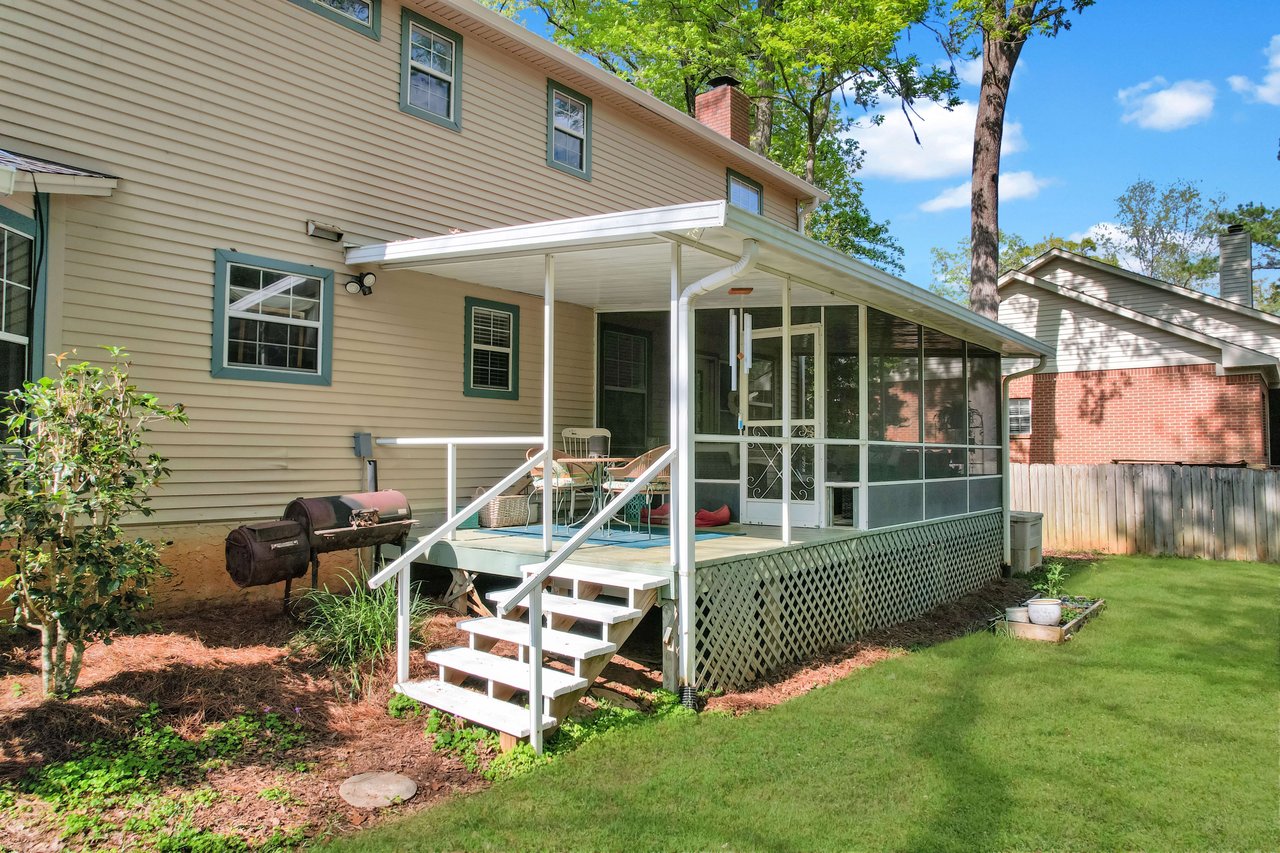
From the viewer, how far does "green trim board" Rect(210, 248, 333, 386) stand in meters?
6.71

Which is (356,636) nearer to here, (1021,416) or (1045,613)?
(1045,613)

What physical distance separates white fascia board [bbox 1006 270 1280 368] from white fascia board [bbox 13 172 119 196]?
1748 cm

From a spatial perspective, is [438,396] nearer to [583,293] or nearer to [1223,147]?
[583,293]

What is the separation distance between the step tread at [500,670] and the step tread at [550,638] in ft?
0.41

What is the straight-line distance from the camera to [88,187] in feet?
18.7

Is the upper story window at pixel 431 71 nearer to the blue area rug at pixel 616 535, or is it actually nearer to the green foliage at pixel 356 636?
the blue area rug at pixel 616 535

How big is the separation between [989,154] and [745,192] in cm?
611

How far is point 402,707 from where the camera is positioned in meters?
5.00

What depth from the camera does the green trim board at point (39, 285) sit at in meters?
5.60

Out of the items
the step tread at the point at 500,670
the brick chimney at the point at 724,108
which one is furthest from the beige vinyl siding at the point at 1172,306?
the step tread at the point at 500,670

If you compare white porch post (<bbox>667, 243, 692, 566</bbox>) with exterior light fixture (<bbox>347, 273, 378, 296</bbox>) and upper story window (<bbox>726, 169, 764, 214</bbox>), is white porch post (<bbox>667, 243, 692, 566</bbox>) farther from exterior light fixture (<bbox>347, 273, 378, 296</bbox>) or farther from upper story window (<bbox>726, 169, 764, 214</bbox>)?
upper story window (<bbox>726, 169, 764, 214</bbox>)

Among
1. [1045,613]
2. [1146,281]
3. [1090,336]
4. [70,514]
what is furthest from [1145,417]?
[70,514]

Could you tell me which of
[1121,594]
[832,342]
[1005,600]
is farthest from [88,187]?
[1121,594]

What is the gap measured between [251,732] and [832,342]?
571cm
